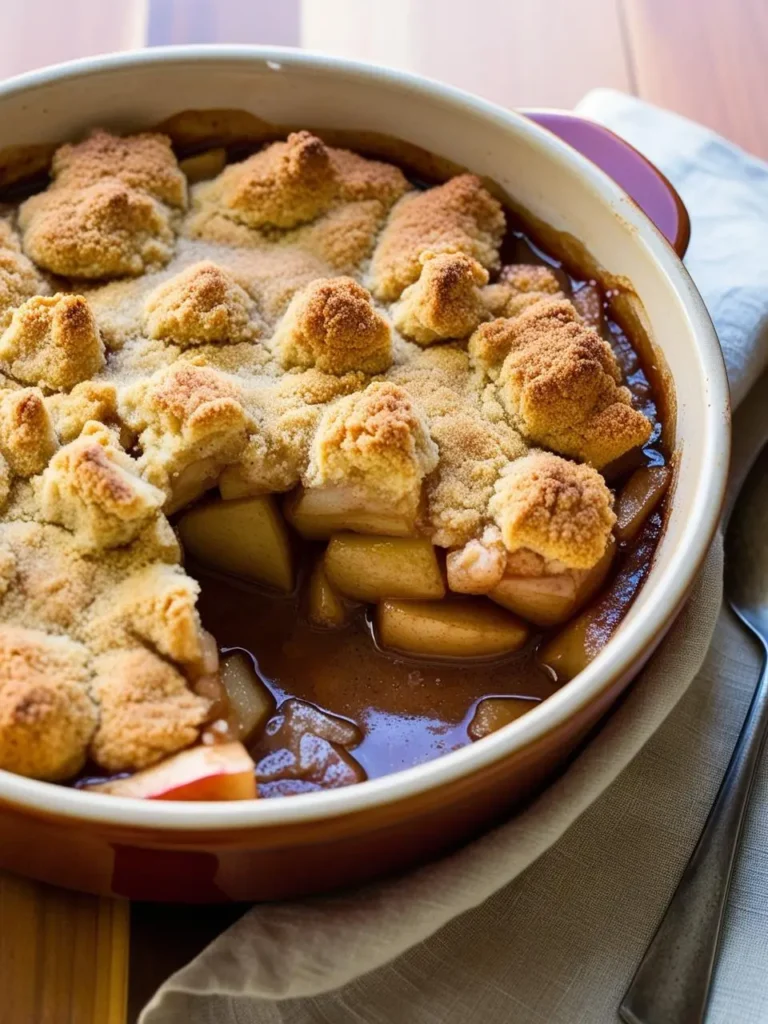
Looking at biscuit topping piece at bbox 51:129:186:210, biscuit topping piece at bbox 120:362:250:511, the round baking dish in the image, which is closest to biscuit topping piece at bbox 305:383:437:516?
biscuit topping piece at bbox 120:362:250:511

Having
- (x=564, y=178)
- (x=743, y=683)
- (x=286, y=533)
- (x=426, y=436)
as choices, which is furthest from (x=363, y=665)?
(x=564, y=178)

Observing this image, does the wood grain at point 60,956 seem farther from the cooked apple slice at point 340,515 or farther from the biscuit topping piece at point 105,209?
the biscuit topping piece at point 105,209

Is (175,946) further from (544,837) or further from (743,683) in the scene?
(743,683)

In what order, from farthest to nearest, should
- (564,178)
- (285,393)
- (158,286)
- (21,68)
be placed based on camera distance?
(21,68), (564,178), (158,286), (285,393)

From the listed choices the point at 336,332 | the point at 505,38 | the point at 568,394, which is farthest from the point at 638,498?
the point at 505,38

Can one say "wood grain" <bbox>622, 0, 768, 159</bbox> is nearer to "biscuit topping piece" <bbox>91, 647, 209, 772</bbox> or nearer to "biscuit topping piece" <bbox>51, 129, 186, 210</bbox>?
"biscuit topping piece" <bbox>51, 129, 186, 210</bbox>

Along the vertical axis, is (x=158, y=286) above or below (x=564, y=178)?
below
